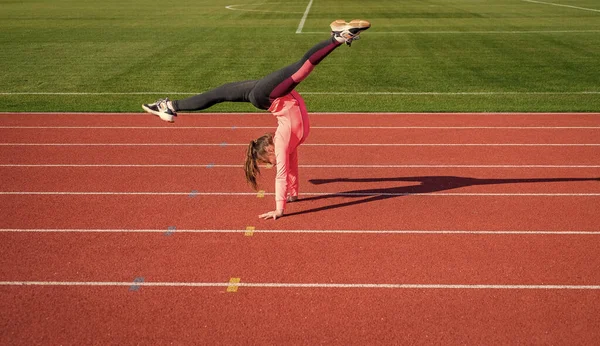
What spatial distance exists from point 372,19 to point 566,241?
22055mm

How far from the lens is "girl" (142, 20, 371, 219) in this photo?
626 centimetres

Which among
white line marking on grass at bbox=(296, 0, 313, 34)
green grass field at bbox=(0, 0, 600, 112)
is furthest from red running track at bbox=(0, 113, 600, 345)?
white line marking on grass at bbox=(296, 0, 313, 34)

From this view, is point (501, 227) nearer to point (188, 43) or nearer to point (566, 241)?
point (566, 241)

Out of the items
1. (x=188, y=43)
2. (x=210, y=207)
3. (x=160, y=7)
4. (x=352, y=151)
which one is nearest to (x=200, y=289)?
(x=210, y=207)

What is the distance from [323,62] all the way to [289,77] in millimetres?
11195

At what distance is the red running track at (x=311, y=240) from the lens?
16.6 feet

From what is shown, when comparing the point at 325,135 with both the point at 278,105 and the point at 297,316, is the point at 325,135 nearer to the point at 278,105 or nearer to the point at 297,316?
the point at 278,105

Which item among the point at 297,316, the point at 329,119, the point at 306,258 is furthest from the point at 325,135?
the point at 297,316

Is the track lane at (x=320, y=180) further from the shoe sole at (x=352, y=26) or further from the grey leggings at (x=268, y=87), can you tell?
the shoe sole at (x=352, y=26)

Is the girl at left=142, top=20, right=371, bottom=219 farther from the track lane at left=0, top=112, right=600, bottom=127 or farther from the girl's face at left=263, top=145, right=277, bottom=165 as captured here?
the track lane at left=0, top=112, right=600, bottom=127

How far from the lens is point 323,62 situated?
56.8 ft

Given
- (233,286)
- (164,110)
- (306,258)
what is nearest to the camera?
(233,286)

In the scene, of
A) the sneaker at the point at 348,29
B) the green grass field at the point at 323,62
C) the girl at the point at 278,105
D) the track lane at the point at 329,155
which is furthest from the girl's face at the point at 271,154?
the green grass field at the point at 323,62

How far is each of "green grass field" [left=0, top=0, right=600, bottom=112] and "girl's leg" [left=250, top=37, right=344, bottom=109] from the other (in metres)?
5.96
